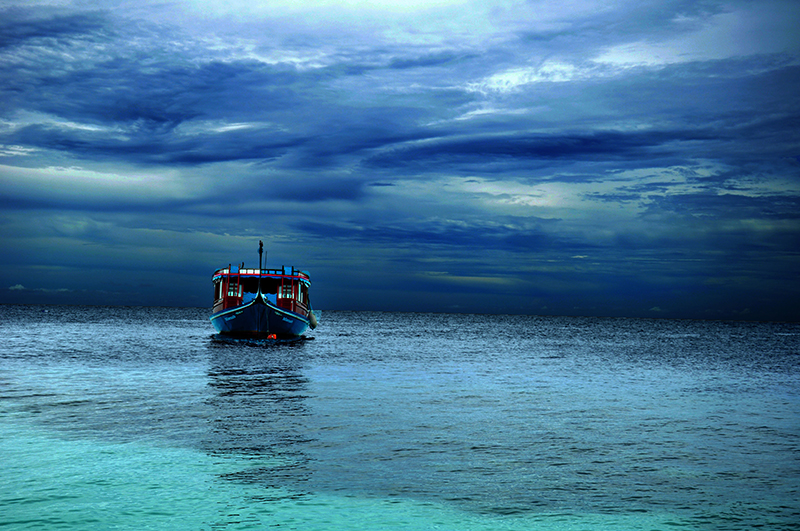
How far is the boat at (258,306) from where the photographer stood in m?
45.6

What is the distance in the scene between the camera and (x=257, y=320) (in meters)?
45.8

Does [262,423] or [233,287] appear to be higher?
[233,287]

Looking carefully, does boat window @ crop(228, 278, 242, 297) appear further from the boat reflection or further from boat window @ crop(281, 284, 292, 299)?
the boat reflection

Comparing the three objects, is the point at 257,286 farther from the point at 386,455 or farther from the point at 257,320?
the point at 386,455

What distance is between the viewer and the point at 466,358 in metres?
41.8

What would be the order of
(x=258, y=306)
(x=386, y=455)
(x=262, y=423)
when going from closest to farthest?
(x=386, y=455) < (x=262, y=423) < (x=258, y=306)

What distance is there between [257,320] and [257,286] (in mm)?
3072

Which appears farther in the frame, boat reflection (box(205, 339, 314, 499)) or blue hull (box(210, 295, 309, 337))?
blue hull (box(210, 295, 309, 337))

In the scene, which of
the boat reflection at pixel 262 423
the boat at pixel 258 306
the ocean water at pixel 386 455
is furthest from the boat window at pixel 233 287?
the ocean water at pixel 386 455

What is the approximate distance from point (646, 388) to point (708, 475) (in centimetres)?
1559

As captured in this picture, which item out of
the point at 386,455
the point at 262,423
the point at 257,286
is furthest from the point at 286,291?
the point at 386,455

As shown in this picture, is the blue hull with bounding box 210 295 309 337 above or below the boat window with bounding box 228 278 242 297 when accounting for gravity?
below

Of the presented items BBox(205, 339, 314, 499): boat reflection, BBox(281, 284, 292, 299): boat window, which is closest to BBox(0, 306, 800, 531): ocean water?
BBox(205, 339, 314, 499): boat reflection

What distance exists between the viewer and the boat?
4559 cm
